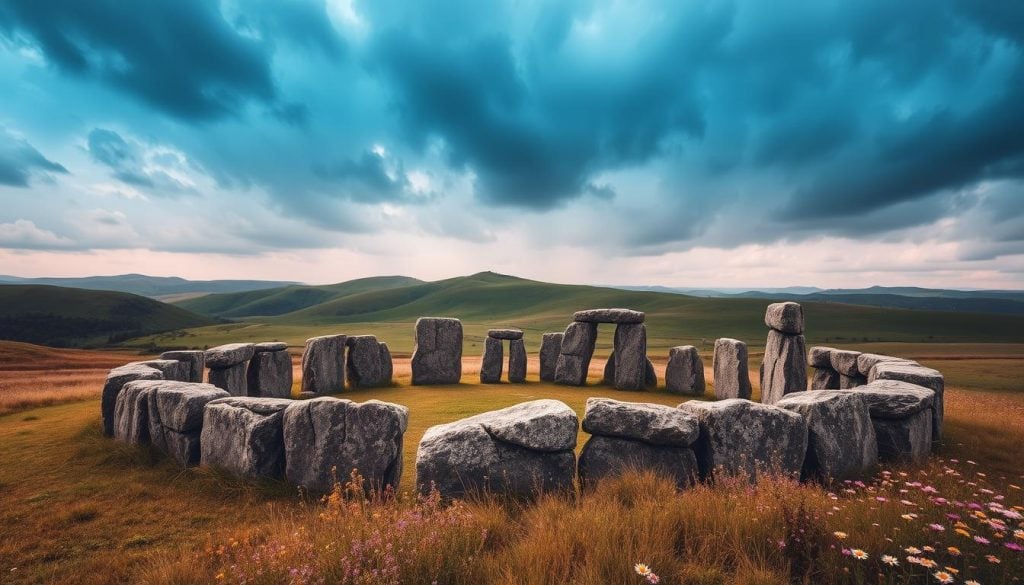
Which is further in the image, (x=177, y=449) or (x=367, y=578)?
(x=177, y=449)

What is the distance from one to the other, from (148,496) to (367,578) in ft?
19.0

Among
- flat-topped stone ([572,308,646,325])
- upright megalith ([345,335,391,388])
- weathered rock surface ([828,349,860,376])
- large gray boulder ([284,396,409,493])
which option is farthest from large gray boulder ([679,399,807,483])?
upright megalith ([345,335,391,388])

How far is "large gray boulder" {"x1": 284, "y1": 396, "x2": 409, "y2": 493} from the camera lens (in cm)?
718

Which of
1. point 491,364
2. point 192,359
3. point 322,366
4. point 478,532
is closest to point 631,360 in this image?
point 491,364

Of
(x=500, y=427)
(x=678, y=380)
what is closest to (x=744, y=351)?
(x=678, y=380)

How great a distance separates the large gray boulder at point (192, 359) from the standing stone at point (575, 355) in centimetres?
1297

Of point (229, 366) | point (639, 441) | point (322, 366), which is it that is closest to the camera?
point (639, 441)

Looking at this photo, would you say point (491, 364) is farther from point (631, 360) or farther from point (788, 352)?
point (788, 352)

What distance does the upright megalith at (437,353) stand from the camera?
20.0 m

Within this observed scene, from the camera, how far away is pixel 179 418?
8.30 meters

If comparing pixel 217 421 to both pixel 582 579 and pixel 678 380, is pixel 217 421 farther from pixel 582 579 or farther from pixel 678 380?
pixel 678 380

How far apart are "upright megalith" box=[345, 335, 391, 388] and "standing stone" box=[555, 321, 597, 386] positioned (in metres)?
7.57

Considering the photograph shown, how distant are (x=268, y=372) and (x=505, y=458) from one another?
12862 millimetres

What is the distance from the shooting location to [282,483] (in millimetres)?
7379
